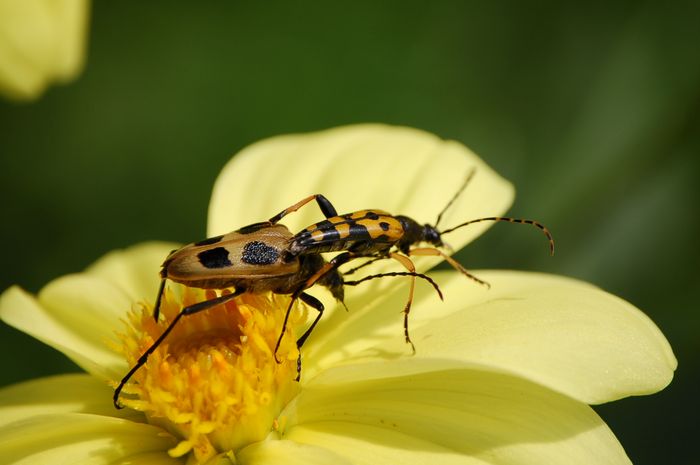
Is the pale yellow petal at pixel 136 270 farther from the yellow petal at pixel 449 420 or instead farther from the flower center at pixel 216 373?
the yellow petal at pixel 449 420

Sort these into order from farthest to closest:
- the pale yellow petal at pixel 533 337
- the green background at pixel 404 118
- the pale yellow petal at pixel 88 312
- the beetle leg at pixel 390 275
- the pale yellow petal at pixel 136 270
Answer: the green background at pixel 404 118, the pale yellow petal at pixel 136 270, the pale yellow petal at pixel 88 312, the beetle leg at pixel 390 275, the pale yellow petal at pixel 533 337

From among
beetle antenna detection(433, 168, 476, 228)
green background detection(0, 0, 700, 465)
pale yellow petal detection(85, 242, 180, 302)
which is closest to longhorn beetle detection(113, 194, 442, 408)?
beetle antenna detection(433, 168, 476, 228)

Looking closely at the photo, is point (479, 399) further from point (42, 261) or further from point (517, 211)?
point (42, 261)

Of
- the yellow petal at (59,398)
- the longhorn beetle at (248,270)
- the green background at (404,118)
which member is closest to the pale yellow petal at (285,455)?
the longhorn beetle at (248,270)

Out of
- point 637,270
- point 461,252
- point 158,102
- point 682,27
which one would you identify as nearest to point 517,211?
point 461,252

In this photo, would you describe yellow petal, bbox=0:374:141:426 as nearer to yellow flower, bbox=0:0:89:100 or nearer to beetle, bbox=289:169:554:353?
beetle, bbox=289:169:554:353

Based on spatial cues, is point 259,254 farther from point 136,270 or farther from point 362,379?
point 136,270

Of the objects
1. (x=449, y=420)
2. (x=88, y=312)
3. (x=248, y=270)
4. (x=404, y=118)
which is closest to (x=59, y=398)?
(x=88, y=312)
